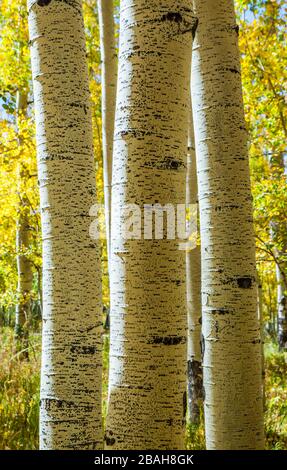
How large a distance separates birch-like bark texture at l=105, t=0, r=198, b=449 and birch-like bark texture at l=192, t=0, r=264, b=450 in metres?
0.89

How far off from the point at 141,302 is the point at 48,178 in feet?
2.68

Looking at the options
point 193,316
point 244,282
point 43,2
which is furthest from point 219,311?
point 193,316

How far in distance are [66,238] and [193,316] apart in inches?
117

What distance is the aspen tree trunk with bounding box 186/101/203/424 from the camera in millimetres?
4703

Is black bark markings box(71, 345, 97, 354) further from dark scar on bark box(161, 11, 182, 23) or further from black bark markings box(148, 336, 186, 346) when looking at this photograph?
dark scar on bark box(161, 11, 182, 23)

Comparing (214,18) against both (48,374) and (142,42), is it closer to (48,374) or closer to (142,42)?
(142,42)

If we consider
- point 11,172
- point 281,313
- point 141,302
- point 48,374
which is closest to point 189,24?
point 141,302

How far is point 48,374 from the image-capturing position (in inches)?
79.1

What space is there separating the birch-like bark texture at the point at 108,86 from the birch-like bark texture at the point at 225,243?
9.71 ft

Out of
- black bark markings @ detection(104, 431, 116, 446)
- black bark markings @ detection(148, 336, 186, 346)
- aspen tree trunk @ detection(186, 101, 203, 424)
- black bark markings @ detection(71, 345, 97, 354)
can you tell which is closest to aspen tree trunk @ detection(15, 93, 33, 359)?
aspen tree trunk @ detection(186, 101, 203, 424)

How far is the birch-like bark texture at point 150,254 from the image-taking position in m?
1.53

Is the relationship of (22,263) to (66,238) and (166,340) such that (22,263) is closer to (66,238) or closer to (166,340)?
(66,238)

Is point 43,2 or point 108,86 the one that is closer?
point 43,2

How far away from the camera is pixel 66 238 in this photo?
201 cm
